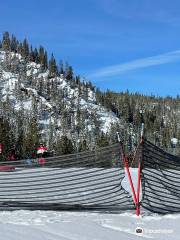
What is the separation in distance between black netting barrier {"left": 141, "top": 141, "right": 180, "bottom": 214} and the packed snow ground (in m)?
0.55

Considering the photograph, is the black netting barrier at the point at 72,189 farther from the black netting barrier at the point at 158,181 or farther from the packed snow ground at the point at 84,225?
the packed snow ground at the point at 84,225

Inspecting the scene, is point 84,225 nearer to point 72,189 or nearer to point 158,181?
point 72,189

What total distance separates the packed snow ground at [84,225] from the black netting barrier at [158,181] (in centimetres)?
55

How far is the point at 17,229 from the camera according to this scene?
7.00 m

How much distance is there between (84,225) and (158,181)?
3.24 m

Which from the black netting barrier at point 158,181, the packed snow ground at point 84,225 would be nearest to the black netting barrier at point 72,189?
the black netting barrier at point 158,181

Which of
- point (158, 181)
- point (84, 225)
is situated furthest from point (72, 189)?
point (84, 225)

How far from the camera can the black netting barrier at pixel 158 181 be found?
10031mm

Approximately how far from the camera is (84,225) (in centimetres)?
782

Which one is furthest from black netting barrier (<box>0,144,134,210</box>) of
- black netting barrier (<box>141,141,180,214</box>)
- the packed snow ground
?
the packed snow ground

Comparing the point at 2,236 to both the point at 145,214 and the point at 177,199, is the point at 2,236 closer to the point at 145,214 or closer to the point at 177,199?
the point at 145,214

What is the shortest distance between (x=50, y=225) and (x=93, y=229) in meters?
0.68

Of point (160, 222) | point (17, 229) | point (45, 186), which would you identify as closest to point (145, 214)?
point (160, 222)

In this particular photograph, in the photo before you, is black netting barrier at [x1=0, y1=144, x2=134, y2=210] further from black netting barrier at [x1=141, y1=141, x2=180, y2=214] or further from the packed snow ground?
the packed snow ground
